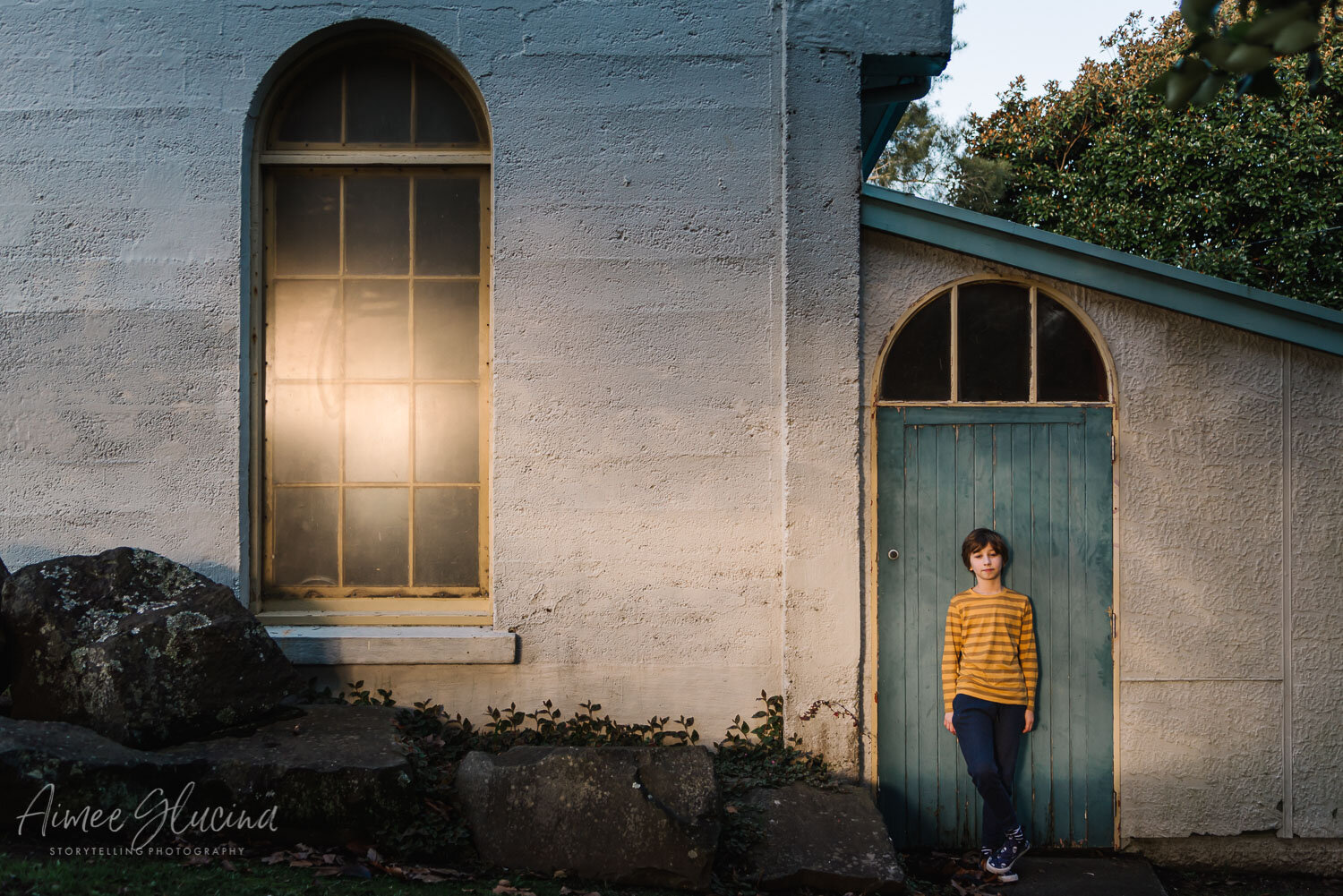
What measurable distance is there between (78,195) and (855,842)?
5232 millimetres

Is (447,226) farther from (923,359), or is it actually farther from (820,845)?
(820,845)

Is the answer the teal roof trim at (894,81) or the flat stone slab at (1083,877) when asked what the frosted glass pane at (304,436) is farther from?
the flat stone slab at (1083,877)

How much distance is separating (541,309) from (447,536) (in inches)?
55.8

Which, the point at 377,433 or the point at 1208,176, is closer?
the point at 377,433

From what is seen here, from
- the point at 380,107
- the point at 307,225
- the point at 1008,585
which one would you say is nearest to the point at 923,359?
the point at 1008,585

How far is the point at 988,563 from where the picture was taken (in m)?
4.54

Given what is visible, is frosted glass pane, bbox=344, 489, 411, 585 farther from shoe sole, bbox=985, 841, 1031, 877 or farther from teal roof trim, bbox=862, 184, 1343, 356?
shoe sole, bbox=985, 841, 1031, 877

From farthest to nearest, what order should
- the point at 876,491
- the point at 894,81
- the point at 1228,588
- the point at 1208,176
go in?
1. the point at 1208,176
2. the point at 894,81
3. the point at 876,491
4. the point at 1228,588

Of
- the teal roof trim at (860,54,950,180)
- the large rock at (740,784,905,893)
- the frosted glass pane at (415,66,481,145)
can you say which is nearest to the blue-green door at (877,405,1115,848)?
the large rock at (740,784,905,893)

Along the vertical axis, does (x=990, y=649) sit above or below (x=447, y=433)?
below

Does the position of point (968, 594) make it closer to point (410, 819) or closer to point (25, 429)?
point (410, 819)

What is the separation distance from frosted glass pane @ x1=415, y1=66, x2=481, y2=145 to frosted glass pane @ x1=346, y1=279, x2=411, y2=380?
877 mm

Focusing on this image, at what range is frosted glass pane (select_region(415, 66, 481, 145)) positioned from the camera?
5.14m

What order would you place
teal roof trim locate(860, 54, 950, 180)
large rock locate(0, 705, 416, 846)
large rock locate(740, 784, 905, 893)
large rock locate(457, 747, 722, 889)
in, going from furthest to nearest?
teal roof trim locate(860, 54, 950, 180)
large rock locate(740, 784, 905, 893)
large rock locate(457, 747, 722, 889)
large rock locate(0, 705, 416, 846)
